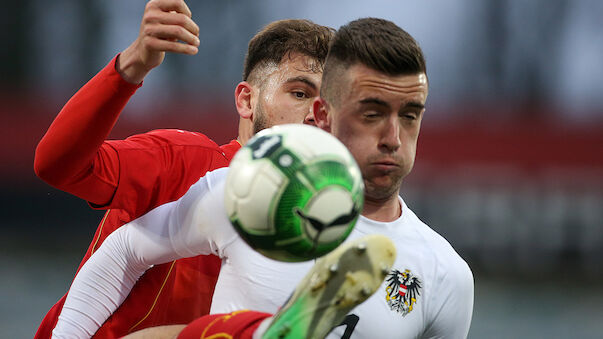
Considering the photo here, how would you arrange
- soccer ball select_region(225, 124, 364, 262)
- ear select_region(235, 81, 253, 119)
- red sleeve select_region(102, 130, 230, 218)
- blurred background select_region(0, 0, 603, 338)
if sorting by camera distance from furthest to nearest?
blurred background select_region(0, 0, 603, 338) → ear select_region(235, 81, 253, 119) → red sleeve select_region(102, 130, 230, 218) → soccer ball select_region(225, 124, 364, 262)

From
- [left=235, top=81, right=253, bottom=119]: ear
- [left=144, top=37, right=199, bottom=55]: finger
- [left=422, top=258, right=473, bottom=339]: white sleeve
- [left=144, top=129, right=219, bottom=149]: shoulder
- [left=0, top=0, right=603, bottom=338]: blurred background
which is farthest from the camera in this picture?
[left=0, top=0, right=603, bottom=338]: blurred background

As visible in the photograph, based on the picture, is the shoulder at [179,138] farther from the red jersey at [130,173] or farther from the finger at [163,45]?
the finger at [163,45]

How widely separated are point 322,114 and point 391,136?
0.28 meters

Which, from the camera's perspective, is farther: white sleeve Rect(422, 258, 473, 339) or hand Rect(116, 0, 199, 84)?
white sleeve Rect(422, 258, 473, 339)

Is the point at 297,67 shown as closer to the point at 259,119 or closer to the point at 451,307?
the point at 259,119

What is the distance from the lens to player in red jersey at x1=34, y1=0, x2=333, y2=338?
180 centimetres

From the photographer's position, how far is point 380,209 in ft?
6.53

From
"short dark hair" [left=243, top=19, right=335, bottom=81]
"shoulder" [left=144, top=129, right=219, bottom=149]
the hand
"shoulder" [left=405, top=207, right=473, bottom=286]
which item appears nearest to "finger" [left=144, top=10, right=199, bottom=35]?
the hand

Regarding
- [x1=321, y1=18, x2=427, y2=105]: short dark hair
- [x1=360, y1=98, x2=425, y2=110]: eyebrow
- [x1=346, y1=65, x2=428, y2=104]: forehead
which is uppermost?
[x1=321, y1=18, x2=427, y2=105]: short dark hair

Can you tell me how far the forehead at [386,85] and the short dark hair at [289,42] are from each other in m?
0.81

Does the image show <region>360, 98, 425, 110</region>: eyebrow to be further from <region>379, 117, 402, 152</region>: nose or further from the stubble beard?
the stubble beard

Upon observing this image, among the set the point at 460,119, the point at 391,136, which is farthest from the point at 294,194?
the point at 460,119

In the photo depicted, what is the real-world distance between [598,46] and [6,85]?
6115mm

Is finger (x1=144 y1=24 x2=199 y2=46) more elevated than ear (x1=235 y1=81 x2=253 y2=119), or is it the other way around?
finger (x1=144 y1=24 x2=199 y2=46)
